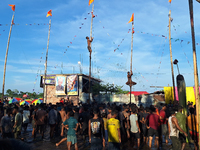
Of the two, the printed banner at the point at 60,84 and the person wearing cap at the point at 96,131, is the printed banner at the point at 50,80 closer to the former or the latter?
the printed banner at the point at 60,84

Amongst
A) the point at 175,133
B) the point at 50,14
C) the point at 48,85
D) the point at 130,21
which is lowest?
the point at 175,133

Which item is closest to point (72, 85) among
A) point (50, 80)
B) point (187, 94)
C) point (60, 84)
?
point (60, 84)

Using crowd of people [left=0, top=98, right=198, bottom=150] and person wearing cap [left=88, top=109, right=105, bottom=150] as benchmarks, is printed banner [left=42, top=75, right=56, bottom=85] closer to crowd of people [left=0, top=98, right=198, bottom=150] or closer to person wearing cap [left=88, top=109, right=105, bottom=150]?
crowd of people [left=0, top=98, right=198, bottom=150]

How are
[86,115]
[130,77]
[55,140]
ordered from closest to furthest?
[86,115], [55,140], [130,77]

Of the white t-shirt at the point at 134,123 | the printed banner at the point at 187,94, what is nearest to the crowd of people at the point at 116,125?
the white t-shirt at the point at 134,123

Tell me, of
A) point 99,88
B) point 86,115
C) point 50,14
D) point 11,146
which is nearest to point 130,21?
point 50,14

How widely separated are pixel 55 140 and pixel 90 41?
43.7 ft

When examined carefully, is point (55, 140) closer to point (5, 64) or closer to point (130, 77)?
point (130, 77)

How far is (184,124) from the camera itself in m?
6.65

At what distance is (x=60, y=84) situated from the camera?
3234 centimetres

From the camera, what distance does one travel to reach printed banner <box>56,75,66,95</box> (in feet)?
105

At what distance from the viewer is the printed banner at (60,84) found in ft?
105

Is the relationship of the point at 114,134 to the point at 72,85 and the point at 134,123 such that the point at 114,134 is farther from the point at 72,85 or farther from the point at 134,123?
the point at 72,85

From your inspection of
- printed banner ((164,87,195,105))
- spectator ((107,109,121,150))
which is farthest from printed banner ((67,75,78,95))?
spectator ((107,109,121,150))
